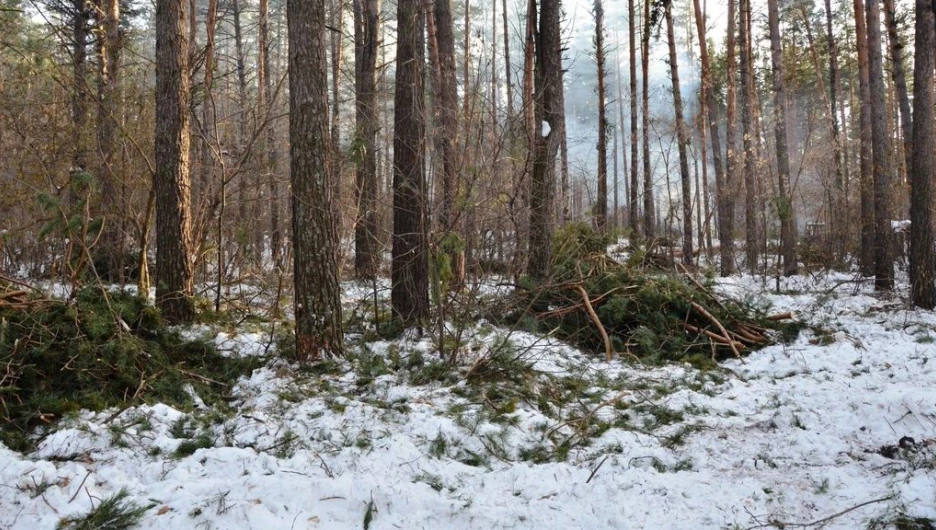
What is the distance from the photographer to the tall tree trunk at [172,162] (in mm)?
6535

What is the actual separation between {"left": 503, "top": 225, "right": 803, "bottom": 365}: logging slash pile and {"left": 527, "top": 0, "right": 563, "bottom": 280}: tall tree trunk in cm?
66

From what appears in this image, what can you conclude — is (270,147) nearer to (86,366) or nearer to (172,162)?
(172,162)

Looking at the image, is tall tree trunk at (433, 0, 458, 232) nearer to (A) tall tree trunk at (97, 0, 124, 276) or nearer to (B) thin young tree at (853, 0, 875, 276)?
(A) tall tree trunk at (97, 0, 124, 276)

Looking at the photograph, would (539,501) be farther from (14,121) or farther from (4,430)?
(14,121)

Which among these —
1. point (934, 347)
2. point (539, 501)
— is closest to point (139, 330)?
point (539, 501)

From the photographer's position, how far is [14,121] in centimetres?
911

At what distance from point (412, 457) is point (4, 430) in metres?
2.66

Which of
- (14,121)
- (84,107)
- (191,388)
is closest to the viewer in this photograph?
(191,388)

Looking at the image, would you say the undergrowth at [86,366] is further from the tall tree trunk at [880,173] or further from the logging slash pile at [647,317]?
the tall tree trunk at [880,173]

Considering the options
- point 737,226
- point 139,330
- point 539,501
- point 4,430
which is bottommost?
point 539,501

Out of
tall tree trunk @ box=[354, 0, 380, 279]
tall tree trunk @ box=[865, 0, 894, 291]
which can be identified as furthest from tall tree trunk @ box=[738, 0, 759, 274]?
tall tree trunk @ box=[354, 0, 380, 279]

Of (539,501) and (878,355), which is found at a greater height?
(878,355)

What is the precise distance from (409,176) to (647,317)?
3181mm

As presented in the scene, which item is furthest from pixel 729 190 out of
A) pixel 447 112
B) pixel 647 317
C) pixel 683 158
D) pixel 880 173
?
pixel 447 112
